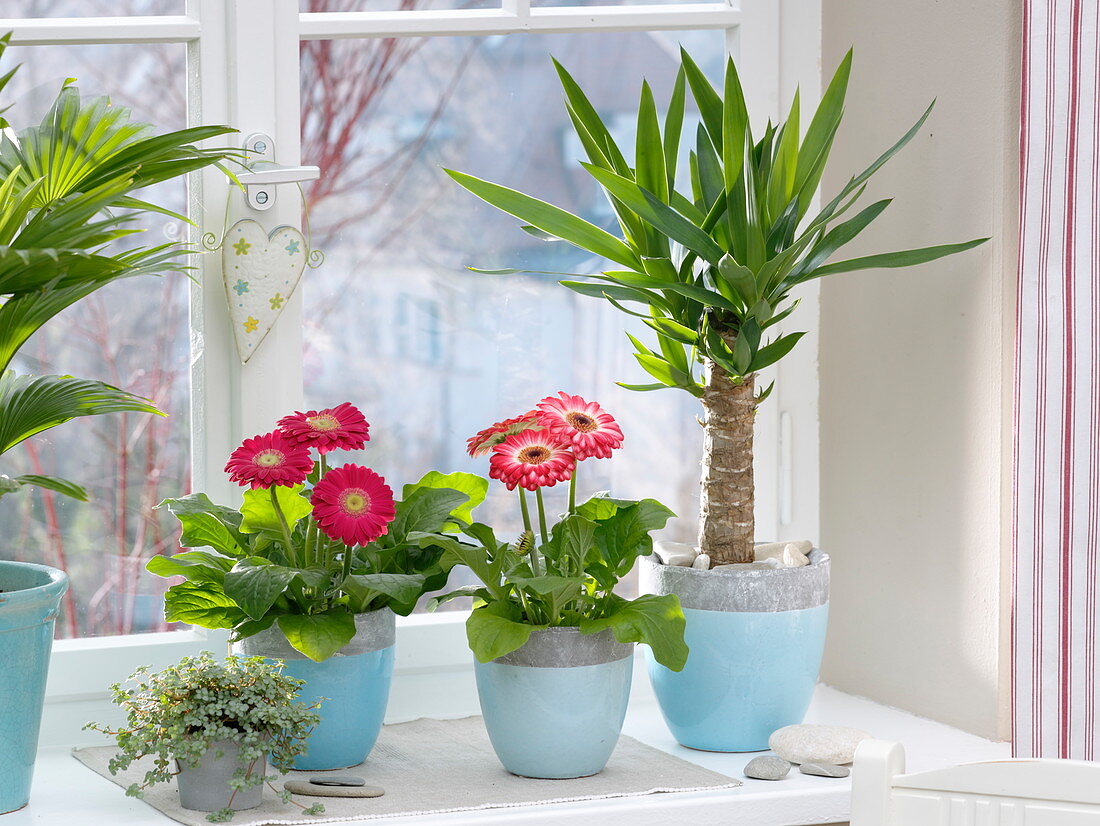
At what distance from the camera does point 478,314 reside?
2006 millimetres

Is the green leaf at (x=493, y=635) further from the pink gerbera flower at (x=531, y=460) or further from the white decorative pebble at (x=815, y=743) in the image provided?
the white decorative pebble at (x=815, y=743)

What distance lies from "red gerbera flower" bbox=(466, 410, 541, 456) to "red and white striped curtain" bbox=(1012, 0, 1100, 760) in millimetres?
619

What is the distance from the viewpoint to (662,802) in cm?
154

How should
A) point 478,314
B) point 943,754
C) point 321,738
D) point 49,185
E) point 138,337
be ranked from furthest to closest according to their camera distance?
point 478,314, point 138,337, point 943,754, point 321,738, point 49,185

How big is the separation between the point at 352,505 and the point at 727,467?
0.50 m

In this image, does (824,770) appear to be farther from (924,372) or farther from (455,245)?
(455,245)

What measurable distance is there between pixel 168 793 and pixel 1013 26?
1.42 m

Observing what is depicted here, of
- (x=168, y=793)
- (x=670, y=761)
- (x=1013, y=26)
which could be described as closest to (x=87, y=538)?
(x=168, y=793)

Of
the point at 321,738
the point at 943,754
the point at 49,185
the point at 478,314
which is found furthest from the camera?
the point at 478,314

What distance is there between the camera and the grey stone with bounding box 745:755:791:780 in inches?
63.8

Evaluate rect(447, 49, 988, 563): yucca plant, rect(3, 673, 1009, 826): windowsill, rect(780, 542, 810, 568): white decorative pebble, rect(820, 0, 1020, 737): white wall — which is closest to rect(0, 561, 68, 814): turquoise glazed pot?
rect(3, 673, 1009, 826): windowsill

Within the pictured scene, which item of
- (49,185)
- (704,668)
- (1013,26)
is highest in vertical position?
(1013,26)

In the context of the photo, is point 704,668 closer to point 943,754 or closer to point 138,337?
point 943,754

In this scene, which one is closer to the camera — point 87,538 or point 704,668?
point 704,668
